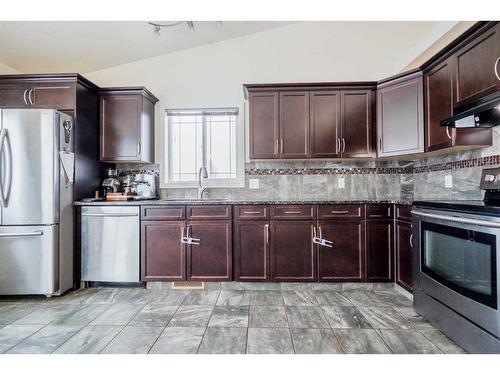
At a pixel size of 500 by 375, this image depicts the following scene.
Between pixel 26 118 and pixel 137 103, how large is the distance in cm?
104

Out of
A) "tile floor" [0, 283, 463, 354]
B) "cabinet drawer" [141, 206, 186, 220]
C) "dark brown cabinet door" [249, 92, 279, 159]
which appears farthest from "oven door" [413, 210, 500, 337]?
"cabinet drawer" [141, 206, 186, 220]

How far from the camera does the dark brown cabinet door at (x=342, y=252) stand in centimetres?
283

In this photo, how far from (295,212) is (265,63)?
1897 millimetres

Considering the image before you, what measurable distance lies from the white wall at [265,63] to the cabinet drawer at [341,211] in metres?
1.59

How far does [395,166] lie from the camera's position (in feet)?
11.3

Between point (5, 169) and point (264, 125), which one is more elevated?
point (264, 125)

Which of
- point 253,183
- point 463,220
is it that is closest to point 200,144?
point 253,183

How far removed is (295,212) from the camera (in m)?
2.85

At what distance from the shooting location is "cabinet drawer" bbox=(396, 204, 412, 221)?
2572 millimetres

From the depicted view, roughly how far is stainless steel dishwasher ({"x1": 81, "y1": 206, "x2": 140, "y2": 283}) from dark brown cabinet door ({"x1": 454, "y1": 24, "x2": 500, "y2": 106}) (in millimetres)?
2976

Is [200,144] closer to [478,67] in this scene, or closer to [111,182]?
[111,182]

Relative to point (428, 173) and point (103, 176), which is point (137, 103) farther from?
point (428, 173)

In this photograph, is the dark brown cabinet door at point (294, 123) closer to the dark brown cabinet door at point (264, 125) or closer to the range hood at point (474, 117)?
the dark brown cabinet door at point (264, 125)

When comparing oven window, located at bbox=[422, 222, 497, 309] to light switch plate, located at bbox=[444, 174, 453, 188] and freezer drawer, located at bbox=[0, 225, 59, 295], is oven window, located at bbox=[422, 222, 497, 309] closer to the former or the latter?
light switch plate, located at bbox=[444, 174, 453, 188]
